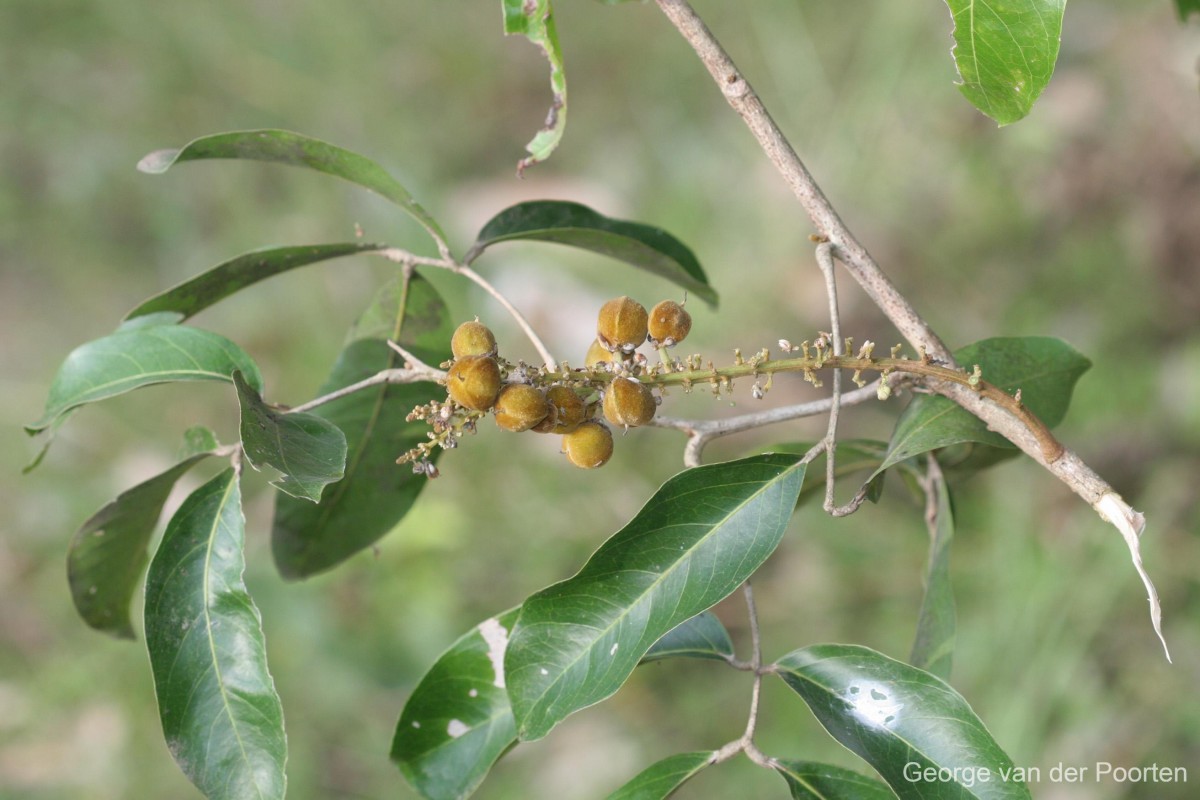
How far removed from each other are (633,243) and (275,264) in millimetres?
571

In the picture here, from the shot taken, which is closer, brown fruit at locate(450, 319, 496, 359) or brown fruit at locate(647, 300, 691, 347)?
brown fruit at locate(450, 319, 496, 359)

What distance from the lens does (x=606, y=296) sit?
4824 millimetres

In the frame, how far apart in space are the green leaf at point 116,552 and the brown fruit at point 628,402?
2.01 feet

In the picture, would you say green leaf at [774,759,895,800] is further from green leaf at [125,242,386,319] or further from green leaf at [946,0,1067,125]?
green leaf at [125,242,386,319]

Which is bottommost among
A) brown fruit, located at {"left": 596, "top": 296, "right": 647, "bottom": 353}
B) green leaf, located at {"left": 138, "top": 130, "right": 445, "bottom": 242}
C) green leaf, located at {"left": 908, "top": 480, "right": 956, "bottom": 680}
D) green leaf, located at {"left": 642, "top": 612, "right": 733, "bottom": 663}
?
green leaf, located at {"left": 642, "top": 612, "right": 733, "bottom": 663}

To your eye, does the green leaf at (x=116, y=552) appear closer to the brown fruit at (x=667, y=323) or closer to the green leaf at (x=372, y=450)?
the green leaf at (x=372, y=450)

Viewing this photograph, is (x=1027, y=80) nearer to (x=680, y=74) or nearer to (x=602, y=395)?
(x=602, y=395)

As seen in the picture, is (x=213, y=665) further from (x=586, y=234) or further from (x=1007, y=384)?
(x=1007, y=384)

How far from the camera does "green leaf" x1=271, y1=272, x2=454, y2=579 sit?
1.66 m

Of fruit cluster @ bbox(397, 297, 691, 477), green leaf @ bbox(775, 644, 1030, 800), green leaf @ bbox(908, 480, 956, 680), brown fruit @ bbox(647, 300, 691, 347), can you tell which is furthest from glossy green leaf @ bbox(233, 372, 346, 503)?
green leaf @ bbox(908, 480, 956, 680)

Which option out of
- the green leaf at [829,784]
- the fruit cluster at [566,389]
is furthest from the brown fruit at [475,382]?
the green leaf at [829,784]

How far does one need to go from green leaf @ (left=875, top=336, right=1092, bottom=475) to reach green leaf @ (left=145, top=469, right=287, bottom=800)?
33.8 inches

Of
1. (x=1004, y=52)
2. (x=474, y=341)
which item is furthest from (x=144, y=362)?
(x=1004, y=52)

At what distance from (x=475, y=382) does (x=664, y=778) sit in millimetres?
605
